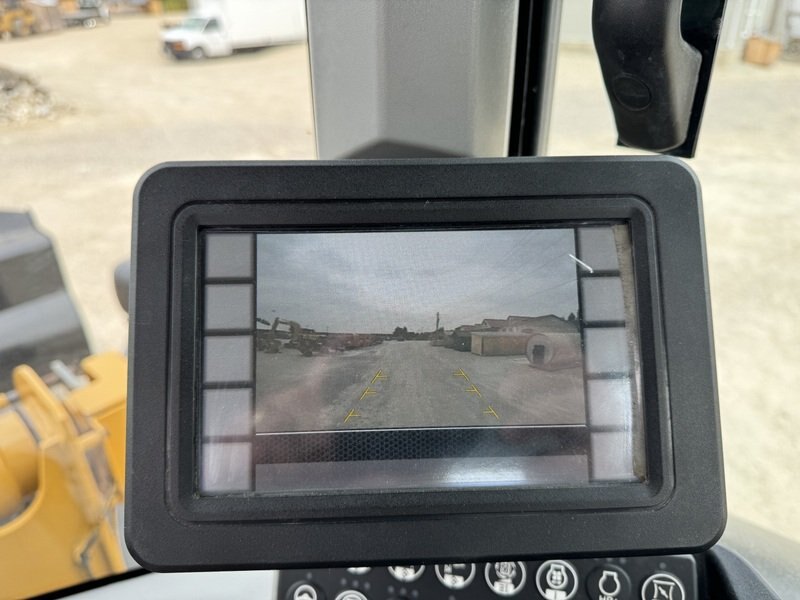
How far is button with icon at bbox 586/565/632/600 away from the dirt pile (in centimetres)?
102

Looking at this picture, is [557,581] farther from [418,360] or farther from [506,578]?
[418,360]

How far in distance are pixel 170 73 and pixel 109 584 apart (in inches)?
39.5

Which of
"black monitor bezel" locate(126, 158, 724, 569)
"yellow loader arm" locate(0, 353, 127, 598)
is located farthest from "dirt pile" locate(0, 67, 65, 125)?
"black monitor bezel" locate(126, 158, 724, 569)

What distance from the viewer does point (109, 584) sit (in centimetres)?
89

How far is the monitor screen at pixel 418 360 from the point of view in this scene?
62 cm

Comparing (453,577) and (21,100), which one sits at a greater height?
(21,100)

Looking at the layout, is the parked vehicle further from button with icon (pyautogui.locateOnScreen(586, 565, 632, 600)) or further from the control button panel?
button with icon (pyautogui.locateOnScreen(586, 565, 632, 600))

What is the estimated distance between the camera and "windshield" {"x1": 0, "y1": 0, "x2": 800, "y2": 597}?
84 cm

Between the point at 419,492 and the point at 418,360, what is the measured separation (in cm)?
12

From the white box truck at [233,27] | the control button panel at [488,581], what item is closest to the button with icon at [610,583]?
the control button panel at [488,581]

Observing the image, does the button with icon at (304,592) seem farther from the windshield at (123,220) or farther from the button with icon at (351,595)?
the windshield at (123,220)

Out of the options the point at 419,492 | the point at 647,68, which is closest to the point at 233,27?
the point at 647,68

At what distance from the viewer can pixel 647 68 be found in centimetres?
65

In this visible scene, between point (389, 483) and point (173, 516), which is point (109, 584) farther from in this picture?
point (389, 483)
